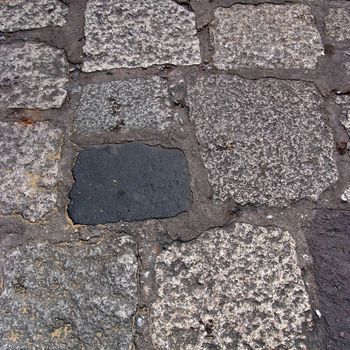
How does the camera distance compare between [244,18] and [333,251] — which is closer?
[333,251]

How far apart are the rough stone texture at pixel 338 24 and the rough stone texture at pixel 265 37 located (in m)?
0.05

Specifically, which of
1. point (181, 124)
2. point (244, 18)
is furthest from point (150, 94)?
point (244, 18)

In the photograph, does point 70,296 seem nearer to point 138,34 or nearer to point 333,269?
point 333,269

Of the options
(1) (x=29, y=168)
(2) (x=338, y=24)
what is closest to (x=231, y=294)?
(1) (x=29, y=168)

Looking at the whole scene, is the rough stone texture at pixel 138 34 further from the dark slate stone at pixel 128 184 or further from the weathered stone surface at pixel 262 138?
the dark slate stone at pixel 128 184

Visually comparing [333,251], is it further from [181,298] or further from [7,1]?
[7,1]

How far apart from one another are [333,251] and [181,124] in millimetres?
488

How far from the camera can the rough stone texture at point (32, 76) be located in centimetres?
148

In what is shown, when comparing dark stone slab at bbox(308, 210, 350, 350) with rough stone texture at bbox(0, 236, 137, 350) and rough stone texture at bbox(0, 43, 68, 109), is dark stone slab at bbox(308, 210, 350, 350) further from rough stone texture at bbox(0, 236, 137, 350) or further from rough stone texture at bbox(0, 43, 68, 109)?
rough stone texture at bbox(0, 43, 68, 109)

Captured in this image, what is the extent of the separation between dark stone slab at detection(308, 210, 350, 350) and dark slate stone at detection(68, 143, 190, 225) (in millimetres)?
313

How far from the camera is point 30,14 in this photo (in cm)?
170

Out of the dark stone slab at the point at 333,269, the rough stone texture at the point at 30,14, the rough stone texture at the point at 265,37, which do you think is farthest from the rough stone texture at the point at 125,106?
the dark stone slab at the point at 333,269

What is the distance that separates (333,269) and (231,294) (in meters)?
0.24

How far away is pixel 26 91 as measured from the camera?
150cm
